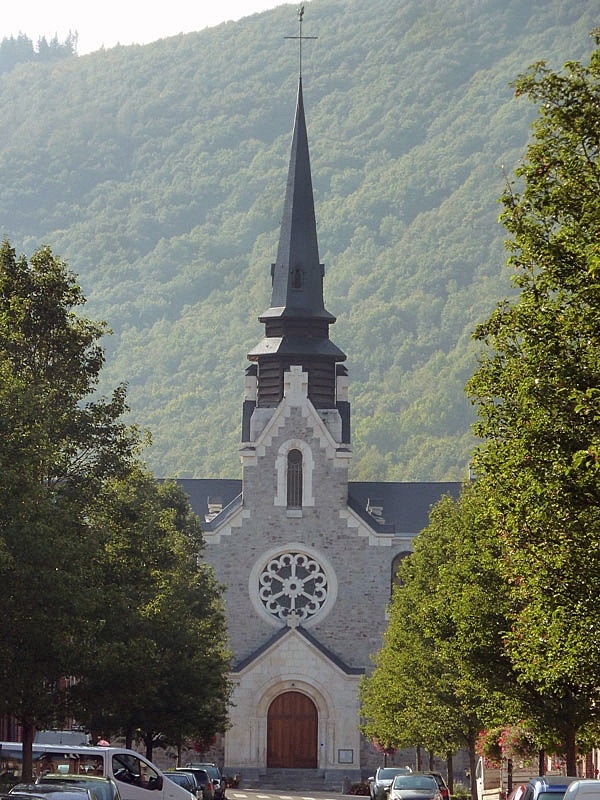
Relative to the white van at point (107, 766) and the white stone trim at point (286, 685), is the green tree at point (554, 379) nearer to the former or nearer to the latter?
the white van at point (107, 766)

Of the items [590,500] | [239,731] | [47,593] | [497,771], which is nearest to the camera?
[590,500]

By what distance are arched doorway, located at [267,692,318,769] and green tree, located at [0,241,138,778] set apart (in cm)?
4218

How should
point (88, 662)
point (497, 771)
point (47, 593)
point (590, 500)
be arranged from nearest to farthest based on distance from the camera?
point (590, 500) → point (47, 593) → point (88, 662) → point (497, 771)

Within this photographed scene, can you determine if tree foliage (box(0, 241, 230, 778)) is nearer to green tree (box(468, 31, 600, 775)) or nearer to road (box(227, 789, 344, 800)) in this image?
green tree (box(468, 31, 600, 775))

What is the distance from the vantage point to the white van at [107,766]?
109ft

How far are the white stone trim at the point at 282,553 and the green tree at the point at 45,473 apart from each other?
136 feet

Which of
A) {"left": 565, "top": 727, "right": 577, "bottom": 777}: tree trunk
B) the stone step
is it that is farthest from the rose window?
{"left": 565, "top": 727, "right": 577, "bottom": 777}: tree trunk

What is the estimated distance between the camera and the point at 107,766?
3294cm

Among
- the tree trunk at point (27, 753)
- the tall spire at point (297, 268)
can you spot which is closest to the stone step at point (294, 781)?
the tall spire at point (297, 268)

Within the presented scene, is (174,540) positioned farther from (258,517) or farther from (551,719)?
(258,517)

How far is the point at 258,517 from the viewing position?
82.8 meters

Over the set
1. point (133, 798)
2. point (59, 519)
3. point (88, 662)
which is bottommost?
point (133, 798)

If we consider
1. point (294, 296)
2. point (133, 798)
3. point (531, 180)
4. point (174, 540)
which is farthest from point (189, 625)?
point (294, 296)

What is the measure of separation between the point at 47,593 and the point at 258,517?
5135 cm
